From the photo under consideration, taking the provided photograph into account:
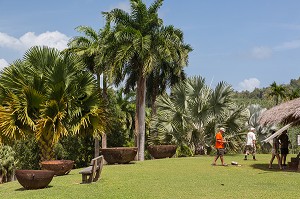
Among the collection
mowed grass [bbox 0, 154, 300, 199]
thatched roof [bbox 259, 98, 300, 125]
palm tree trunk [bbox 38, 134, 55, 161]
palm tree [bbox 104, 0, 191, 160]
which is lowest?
mowed grass [bbox 0, 154, 300, 199]

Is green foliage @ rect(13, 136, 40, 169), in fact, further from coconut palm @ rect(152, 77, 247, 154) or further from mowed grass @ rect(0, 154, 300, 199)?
mowed grass @ rect(0, 154, 300, 199)

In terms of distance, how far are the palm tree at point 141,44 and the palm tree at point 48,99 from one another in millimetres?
6879

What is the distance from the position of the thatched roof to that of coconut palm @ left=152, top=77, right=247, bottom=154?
8.38 meters

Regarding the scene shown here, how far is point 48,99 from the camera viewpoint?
739 inches

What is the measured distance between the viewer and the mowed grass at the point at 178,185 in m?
11.9

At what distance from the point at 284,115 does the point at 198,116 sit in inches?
408

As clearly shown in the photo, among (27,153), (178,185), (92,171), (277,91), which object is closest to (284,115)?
(178,185)

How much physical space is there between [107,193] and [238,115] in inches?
727

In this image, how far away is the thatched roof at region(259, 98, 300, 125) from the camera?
1836cm

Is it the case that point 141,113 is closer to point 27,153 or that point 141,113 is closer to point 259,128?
point 259,128

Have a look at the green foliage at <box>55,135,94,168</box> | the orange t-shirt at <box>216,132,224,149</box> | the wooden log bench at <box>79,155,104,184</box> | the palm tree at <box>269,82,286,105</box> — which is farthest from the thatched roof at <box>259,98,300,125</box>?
the palm tree at <box>269,82,286,105</box>

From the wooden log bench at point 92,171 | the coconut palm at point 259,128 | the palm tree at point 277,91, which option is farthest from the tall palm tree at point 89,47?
the palm tree at point 277,91

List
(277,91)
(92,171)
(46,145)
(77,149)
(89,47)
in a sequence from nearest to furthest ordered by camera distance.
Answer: (92,171), (46,145), (89,47), (77,149), (277,91)

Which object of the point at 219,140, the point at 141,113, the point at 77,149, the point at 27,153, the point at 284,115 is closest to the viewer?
the point at 284,115
